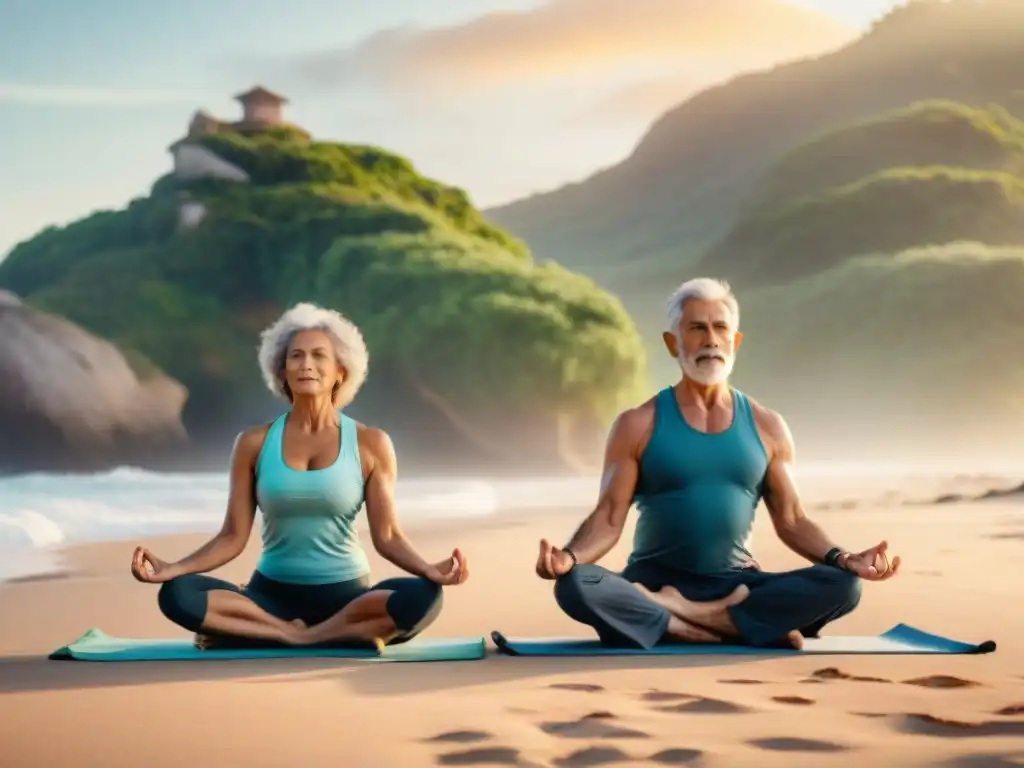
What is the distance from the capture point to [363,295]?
110 ft

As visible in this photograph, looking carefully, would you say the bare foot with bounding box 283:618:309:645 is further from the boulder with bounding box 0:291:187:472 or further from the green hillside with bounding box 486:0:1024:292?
the green hillside with bounding box 486:0:1024:292

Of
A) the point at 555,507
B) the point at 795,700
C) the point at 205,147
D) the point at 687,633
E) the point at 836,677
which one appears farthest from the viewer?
the point at 205,147

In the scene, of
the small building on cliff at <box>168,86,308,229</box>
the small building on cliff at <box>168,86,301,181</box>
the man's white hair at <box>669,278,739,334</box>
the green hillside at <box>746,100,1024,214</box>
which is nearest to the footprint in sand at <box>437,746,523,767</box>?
the man's white hair at <box>669,278,739,334</box>

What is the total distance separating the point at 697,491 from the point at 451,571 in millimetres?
935

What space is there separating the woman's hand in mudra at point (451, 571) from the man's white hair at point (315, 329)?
0.70 metres

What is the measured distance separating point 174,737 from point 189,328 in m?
31.2

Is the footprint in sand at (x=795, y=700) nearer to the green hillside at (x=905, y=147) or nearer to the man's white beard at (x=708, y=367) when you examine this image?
the man's white beard at (x=708, y=367)

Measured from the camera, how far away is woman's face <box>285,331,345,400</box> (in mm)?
5191

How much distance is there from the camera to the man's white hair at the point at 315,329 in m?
5.28

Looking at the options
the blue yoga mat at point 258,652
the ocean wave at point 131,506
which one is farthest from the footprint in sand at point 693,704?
the ocean wave at point 131,506

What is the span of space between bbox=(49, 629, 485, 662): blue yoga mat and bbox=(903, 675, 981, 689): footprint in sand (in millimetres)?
1467

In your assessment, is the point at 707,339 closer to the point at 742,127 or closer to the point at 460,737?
the point at 460,737

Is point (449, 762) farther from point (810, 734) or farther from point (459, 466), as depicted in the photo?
point (459, 466)

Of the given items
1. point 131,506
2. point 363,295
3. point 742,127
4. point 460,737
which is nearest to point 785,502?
point 460,737
